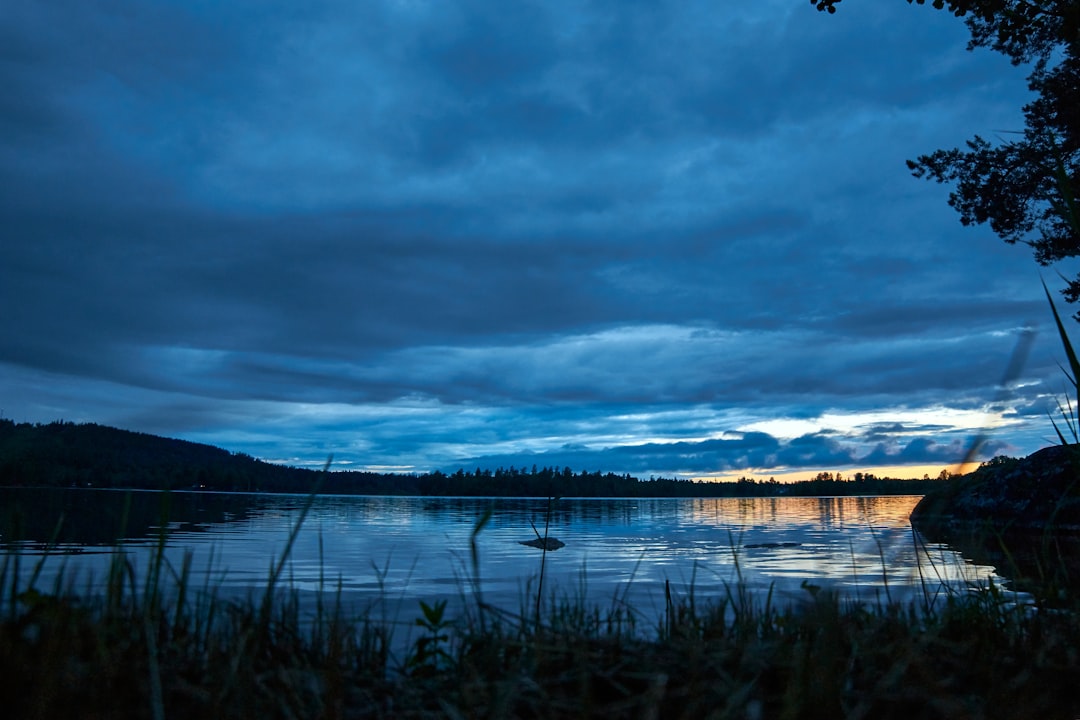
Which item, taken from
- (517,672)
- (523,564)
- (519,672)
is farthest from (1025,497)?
(517,672)

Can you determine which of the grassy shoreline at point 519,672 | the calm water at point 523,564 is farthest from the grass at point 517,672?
the calm water at point 523,564

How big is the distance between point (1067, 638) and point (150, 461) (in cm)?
16074

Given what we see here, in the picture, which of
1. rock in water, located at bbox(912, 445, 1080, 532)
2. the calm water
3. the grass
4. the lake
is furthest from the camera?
rock in water, located at bbox(912, 445, 1080, 532)

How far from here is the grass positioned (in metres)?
2.62

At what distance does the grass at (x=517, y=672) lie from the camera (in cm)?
262

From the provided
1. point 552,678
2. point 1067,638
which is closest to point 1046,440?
point 1067,638

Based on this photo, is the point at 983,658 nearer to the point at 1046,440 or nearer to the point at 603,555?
the point at 1046,440

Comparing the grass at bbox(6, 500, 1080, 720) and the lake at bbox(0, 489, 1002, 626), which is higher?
the grass at bbox(6, 500, 1080, 720)

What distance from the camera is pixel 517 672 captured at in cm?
296

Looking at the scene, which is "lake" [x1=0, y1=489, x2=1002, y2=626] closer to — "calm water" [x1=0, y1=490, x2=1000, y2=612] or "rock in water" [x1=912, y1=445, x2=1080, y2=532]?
"calm water" [x1=0, y1=490, x2=1000, y2=612]

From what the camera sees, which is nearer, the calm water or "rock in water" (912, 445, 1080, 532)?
the calm water

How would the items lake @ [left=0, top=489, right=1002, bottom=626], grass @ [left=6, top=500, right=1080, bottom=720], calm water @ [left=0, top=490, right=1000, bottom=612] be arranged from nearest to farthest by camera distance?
1. grass @ [left=6, top=500, right=1080, bottom=720]
2. lake @ [left=0, top=489, right=1002, bottom=626]
3. calm water @ [left=0, top=490, right=1000, bottom=612]

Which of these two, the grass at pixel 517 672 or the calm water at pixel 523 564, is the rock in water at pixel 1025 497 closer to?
the calm water at pixel 523 564

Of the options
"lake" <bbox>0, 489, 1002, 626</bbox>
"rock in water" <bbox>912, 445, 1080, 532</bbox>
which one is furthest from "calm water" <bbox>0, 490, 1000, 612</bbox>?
"rock in water" <bbox>912, 445, 1080, 532</bbox>
